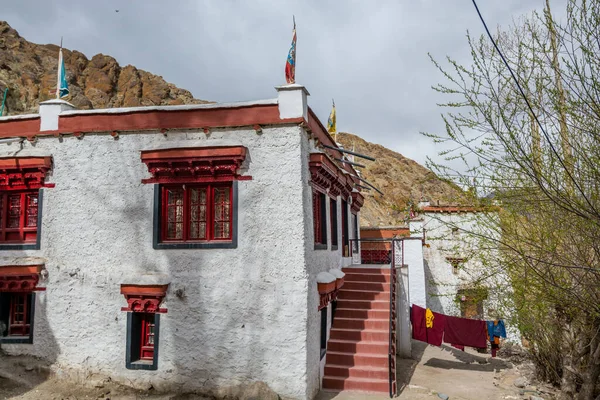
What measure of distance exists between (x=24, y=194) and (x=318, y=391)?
306 inches

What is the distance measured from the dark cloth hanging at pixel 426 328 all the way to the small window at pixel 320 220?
465cm

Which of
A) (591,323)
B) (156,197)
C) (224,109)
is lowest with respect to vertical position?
(591,323)

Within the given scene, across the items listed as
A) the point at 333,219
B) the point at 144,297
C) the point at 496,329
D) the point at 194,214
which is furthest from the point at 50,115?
the point at 496,329

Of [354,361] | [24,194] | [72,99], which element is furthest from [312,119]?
[72,99]

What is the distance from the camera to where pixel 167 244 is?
8586 mm

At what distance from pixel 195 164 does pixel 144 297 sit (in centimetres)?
286

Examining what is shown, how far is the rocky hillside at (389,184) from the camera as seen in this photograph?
49.0m

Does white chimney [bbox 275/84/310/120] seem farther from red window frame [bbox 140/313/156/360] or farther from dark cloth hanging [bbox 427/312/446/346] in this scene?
dark cloth hanging [bbox 427/312/446/346]

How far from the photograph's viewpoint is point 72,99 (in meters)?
40.3

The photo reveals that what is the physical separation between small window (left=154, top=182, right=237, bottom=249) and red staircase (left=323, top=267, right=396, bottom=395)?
365 centimetres

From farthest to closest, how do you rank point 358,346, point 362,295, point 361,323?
point 362,295 < point 361,323 < point 358,346

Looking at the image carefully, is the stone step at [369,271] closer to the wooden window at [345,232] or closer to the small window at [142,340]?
the wooden window at [345,232]

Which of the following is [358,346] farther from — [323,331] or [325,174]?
[325,174]

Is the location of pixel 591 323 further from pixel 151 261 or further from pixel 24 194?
pixel 24 194
